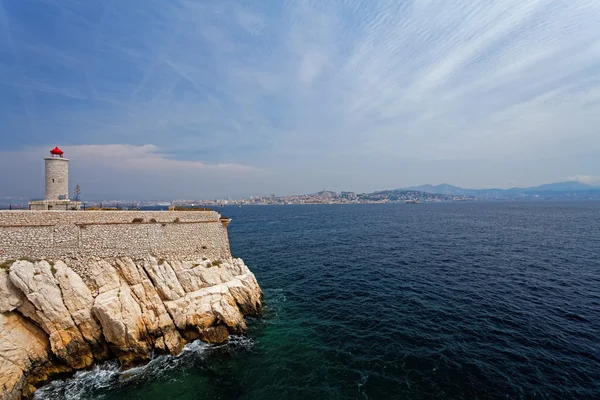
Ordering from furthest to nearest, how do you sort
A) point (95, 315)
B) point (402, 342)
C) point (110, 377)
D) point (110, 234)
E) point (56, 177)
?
1. point (56, 177)
2. point (110, 234)
3. point (402, 342)
4. point (95, 315)
5. point (110, 377)

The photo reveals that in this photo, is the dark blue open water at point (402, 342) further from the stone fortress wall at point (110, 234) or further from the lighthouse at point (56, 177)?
the lighthouse at point (56, 177)

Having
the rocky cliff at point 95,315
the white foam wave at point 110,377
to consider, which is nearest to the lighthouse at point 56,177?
the rocky cliff at point 95,315

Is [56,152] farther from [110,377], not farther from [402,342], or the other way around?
[402,342]

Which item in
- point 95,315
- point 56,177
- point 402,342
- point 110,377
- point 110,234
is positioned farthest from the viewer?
point 56,177

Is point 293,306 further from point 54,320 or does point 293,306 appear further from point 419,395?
point 54,320

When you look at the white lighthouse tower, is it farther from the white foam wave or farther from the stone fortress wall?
the white foam wave

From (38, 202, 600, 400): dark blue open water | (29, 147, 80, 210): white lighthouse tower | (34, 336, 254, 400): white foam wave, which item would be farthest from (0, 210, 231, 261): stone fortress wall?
(38, 202, 600, 400): dark blue open water

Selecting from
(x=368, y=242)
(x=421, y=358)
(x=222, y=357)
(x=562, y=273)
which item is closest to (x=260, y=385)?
(x=222, y=357)

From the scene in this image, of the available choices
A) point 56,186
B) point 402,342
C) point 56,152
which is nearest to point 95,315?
point 56,186
